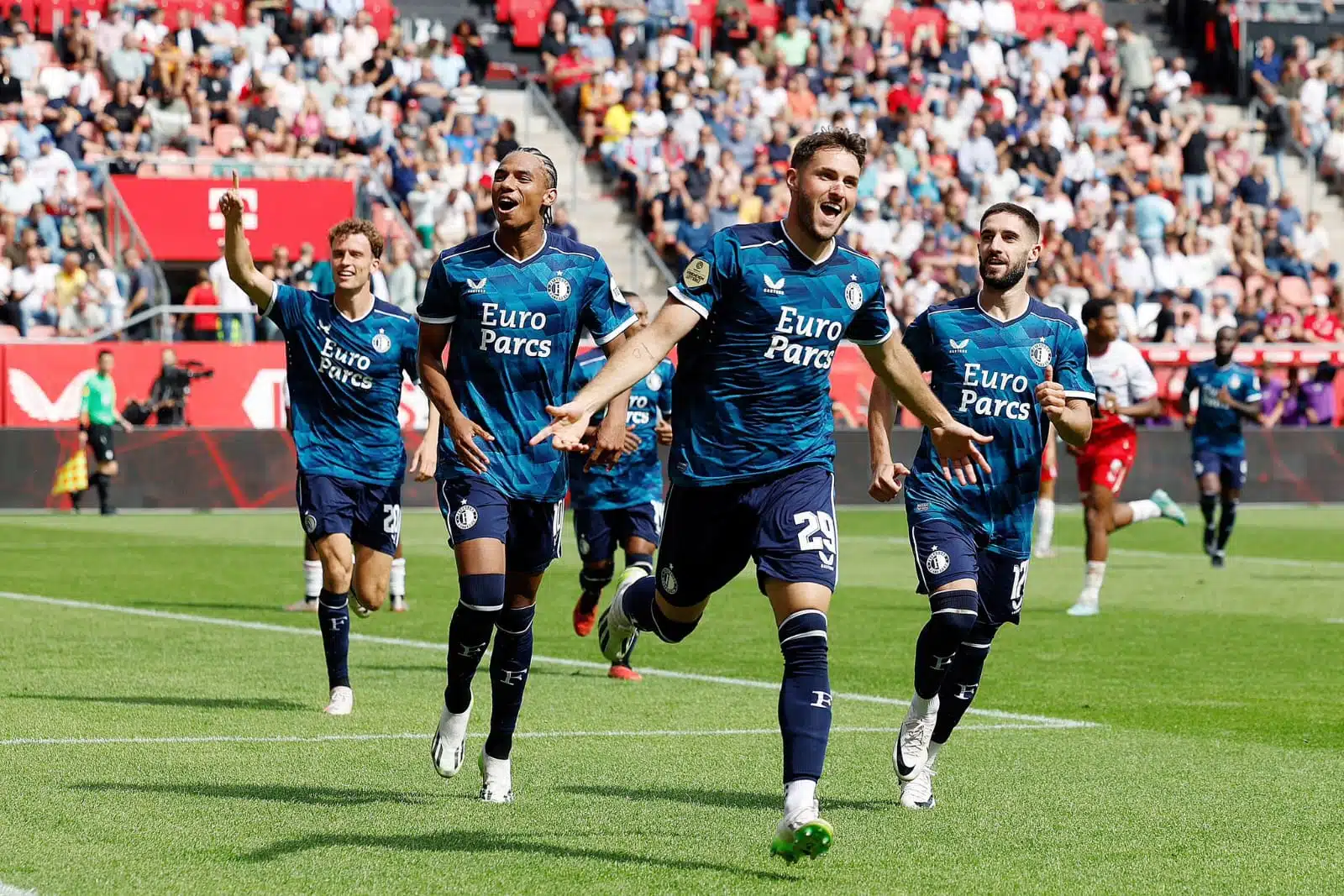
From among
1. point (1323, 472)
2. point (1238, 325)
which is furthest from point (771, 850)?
point (1238, 325)

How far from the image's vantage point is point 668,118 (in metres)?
33.9

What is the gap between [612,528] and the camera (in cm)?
1308

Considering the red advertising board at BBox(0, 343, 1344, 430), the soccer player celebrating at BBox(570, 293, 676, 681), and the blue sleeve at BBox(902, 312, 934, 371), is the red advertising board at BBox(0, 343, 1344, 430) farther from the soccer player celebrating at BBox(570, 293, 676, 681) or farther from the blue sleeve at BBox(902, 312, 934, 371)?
the blue sleeve at BBox(902, 312, 934, 371)

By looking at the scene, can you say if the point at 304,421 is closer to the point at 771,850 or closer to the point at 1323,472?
the point at 771,850

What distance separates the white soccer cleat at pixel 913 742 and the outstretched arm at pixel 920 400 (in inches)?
42.4

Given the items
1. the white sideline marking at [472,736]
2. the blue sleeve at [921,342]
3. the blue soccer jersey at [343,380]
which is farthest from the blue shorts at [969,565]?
the blue soccer jersey at [343,380]

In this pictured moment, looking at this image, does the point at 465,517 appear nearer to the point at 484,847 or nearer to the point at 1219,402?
the point at 484,847

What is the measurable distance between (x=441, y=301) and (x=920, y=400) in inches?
71.2

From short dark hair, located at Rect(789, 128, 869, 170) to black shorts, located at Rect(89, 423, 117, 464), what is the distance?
2020cm

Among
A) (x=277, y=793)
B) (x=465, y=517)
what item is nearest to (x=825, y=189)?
(x=465, y=517)

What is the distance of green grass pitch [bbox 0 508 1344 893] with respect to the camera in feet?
22.1

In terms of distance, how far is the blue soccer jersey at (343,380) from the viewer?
10617 mm

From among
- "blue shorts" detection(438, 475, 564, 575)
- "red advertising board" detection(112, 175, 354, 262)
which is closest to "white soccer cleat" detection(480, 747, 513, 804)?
"blue shorts" detection(438, 475, 564, 575)

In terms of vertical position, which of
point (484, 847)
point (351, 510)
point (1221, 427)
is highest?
point (484, 847)
